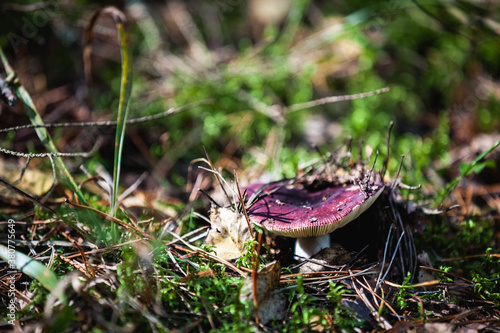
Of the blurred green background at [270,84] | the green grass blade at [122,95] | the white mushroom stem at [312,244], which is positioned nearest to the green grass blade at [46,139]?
the green grass blade at [122,95]

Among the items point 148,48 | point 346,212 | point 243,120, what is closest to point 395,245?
point 346,212

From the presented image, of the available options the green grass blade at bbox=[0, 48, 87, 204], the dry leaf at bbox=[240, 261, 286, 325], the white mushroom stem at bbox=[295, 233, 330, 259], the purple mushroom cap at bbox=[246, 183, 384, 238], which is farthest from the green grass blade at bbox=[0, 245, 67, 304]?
the white mushroom stem at bbox=[295, 233, 330, 259]

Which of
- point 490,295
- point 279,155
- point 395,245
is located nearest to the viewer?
point 490,295

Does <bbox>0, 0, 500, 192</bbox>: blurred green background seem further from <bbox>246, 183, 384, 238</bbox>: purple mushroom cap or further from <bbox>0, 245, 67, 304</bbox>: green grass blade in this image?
<bbox>0, 245, 67, 304</bbox>: green grass blade

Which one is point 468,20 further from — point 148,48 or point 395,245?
point 148,48

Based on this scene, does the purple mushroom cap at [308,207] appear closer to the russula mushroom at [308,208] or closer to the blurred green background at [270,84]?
the russula mushroom at [308,208]
